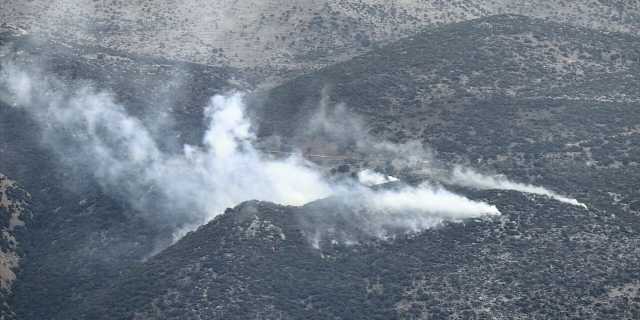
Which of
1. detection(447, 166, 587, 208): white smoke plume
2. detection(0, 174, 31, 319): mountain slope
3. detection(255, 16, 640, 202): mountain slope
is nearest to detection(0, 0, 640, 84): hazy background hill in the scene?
detection(255, 16, 640, 202): mountain slope

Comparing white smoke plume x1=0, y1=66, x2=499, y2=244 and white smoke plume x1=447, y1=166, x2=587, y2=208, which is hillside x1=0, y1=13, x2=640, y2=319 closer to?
white smoke plume x1=447, y1=166, x2=587, y2=208

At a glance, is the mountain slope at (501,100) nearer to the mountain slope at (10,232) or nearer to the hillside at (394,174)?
the hillside at (394,174)

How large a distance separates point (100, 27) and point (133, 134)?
30.9 metres

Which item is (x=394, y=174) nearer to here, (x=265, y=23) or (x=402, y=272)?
(x=402, y=272)

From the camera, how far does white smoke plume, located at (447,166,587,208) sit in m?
123

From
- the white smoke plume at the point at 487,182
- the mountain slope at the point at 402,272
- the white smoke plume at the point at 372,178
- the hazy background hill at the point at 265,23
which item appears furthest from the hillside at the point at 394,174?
the hazy background hill at the point at 265,23

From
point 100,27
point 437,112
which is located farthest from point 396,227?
point 100,27

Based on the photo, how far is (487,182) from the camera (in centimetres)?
12631

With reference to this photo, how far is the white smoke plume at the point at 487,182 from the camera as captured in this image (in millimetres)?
123000

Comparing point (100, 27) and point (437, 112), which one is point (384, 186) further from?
point (100, 27)

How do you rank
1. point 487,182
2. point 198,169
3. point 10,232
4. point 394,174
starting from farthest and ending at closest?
point 198,169, point 394,174, point 487,182, point 10,232

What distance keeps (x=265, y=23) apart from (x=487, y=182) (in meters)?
53.4

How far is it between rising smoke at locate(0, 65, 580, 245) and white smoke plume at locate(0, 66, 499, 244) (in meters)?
0.10

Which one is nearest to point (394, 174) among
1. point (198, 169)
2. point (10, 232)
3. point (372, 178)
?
point (372, 178)
